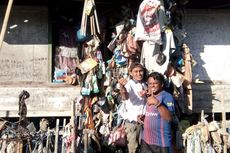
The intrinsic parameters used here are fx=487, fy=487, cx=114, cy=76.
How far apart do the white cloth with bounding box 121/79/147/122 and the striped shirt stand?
0.65 metres

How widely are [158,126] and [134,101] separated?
87 cm

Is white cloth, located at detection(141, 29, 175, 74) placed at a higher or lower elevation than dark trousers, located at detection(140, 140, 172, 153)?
higher

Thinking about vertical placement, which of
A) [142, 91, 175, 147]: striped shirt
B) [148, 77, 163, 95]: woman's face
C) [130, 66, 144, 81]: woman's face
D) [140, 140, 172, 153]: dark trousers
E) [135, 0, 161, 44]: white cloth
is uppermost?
[135, 0, 161, 44]: white cloth

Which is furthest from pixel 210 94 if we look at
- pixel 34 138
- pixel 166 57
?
pixel 34 138

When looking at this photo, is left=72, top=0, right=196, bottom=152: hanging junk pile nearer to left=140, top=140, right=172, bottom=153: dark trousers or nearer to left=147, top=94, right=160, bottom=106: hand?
left=140, top=140, right=172, bottom=153: dark trousers

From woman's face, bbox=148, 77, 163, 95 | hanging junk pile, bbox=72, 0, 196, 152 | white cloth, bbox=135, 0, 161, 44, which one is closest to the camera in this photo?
woman's face, bbox=148, 77, 163, 95

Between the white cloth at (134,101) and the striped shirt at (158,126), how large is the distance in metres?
0.65

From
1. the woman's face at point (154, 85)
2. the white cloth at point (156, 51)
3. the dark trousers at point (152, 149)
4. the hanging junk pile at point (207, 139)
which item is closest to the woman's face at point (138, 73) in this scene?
the woman's face at point (154, 85)

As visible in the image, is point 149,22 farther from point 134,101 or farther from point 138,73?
point 134,101

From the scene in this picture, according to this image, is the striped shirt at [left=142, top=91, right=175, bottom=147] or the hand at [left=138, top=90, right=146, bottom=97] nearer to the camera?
the striped shirt at [left=142, top=91, right=175, bottom=147]

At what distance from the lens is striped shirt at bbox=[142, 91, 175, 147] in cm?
623

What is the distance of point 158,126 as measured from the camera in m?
6.24

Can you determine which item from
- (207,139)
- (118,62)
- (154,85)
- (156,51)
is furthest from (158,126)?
(118,62)

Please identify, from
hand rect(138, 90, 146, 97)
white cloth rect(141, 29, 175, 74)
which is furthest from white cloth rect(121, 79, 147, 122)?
white cloth rect(141, 29, 175, 74)
